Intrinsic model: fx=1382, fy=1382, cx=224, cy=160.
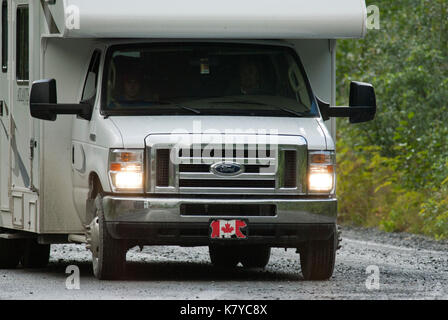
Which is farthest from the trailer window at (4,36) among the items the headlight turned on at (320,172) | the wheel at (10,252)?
the headlight turned on at (320,172)

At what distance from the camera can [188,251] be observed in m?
17.3

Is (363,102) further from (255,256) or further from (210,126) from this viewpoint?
(255,256)

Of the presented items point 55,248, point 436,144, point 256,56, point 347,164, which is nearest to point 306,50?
point 256,56

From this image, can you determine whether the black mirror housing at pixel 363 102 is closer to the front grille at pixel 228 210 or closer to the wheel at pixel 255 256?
the front grille at pixel 228 210

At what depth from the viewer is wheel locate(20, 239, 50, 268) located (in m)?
14.9

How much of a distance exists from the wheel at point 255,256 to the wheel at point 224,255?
0.07 metres

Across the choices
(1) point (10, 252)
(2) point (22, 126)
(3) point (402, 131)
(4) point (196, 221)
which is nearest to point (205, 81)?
(4) point (196, 221)

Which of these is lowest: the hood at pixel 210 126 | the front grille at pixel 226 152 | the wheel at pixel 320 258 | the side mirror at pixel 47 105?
the wheel at pixel 320 258

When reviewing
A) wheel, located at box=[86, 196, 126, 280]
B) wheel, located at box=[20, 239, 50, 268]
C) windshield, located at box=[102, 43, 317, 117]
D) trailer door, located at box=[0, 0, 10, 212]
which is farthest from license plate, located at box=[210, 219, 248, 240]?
wheel, located at box=[20, 239, 50, 268]

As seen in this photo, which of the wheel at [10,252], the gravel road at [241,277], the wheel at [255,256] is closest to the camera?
the gravel road at [241,277]

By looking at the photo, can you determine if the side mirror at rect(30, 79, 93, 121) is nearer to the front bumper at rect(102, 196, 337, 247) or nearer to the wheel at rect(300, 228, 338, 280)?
the front bumper at rect(102, 196, 337, 247)

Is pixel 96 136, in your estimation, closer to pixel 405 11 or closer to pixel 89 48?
pixel 89 48

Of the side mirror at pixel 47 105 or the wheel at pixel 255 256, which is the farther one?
the wheel at pixel 255 256

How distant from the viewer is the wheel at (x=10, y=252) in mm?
14781
